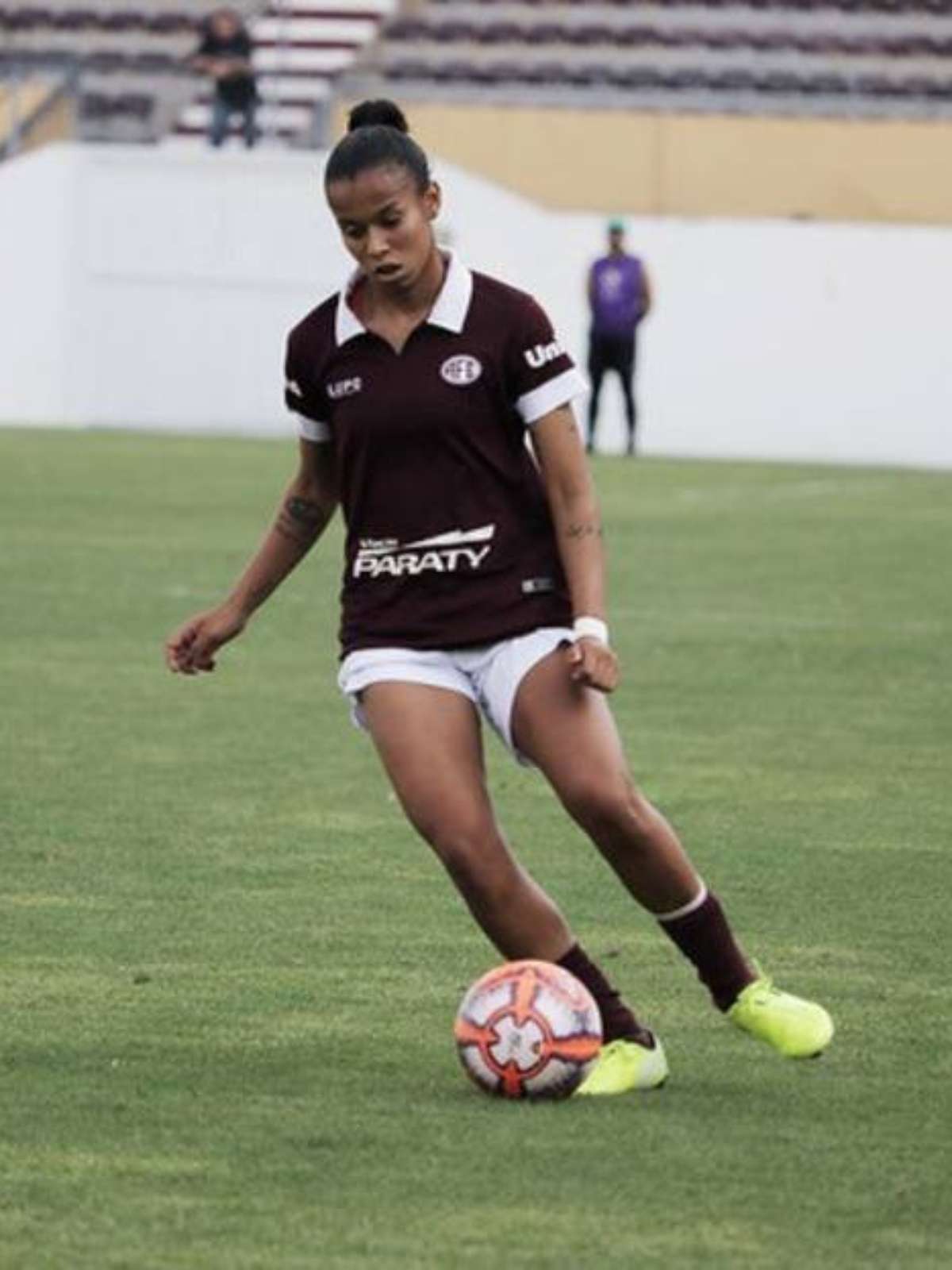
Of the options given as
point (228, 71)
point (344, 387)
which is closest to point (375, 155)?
point (344, 387)

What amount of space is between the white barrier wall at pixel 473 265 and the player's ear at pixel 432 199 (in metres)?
31.4

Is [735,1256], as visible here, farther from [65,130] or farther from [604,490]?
[65,130]

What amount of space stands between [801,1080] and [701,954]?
0.31m

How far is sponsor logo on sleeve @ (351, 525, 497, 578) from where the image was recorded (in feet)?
24.4

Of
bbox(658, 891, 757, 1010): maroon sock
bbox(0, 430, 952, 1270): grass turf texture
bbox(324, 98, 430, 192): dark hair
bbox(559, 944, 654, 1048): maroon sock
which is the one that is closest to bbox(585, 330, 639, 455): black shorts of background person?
bbox(0, 430, 952, 1270): grass turf texture

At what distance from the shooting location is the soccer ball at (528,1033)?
7.28 metres

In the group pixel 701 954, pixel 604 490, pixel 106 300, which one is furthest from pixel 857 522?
pixel 701 954

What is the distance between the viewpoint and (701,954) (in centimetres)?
766

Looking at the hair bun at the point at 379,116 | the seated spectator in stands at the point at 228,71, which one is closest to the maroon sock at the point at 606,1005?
the hair bun at the point at 379,116

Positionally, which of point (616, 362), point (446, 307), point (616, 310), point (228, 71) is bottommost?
point (616, 362)

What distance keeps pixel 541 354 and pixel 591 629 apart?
1.78ft

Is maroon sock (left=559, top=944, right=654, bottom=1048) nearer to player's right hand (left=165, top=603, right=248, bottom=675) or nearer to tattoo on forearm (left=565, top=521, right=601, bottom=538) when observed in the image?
tattoo on forearm (left=565, top=521, right=601, bottom=538)

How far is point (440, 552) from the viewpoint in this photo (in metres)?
7.45

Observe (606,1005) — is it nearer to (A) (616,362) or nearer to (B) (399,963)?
(B) (399,963)
